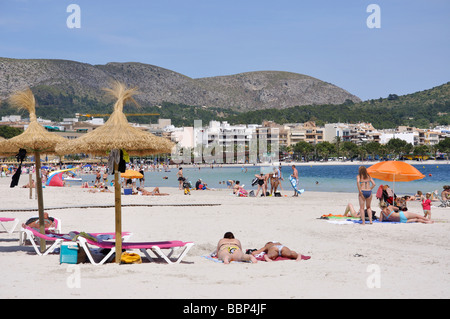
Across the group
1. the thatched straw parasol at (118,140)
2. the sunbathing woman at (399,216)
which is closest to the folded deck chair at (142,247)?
the thatched straw parasol at (118,140)

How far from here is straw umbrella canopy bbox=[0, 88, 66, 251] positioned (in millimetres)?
8953

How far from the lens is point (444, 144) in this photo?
13850 cm

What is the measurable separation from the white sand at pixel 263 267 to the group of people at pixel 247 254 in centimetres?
22

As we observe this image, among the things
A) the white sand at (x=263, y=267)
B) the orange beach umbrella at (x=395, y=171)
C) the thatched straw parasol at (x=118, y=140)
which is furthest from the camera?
the orange beach umbrella at (x=395, y=171)

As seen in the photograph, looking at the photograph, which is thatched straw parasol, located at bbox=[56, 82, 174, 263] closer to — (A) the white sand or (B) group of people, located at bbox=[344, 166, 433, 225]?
(A) the white sand

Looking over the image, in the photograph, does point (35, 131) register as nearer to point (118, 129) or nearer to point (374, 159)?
point (118, 129)

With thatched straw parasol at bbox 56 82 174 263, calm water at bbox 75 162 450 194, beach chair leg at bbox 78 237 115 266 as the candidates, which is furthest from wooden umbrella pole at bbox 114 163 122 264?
calm water at bbox 75 162 450 194

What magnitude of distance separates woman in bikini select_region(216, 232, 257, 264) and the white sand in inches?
8.0

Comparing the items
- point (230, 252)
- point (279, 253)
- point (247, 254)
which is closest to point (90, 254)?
point (230, 252)

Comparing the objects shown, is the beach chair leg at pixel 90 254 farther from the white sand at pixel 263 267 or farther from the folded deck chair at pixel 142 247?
the white sand at pixel 263 267

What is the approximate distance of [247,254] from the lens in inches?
336

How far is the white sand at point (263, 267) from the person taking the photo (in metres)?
6.22

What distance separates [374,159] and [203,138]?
2070 inches

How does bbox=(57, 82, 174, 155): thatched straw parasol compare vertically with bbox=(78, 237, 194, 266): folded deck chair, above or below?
above
